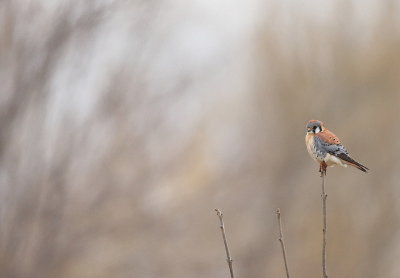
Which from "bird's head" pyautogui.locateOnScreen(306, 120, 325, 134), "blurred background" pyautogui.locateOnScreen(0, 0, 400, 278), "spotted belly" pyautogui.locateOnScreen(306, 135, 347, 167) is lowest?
"spotted belly" pyautogui.locateOnScreen(306, 135, 347, 167)

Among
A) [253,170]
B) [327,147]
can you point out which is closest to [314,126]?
[327,147]

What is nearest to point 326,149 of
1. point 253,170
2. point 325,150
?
point 325,150

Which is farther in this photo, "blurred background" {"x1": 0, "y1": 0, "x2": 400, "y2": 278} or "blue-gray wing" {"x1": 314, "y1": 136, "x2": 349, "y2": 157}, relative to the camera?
"blurred background" {"x1": 0, "y1": 0, "x2": 400, "y2": 278}

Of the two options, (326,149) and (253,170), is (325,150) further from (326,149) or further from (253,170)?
(253,170)

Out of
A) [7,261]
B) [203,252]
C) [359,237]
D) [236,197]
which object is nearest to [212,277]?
[203,252]

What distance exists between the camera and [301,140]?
11305 millimetres

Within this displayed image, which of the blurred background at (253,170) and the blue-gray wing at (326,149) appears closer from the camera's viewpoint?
the blue-gray wing at (326,149)

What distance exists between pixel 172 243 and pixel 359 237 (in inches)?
98.1

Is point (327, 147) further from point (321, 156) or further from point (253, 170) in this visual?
point (253, 170)

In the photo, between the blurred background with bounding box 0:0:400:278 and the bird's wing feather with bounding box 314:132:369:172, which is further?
the blurred background with bounding box 0:0:400:278

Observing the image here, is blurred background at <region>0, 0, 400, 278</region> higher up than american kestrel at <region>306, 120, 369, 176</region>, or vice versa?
blurred background at <region>0, 0, 400, 278</region>

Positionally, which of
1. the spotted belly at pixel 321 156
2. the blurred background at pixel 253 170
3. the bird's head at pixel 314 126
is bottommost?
the spotted belly at pixel 321 156

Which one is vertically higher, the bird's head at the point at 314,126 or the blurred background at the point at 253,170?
the blurred background at the point at 253,170

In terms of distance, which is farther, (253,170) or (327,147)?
(253,170)
